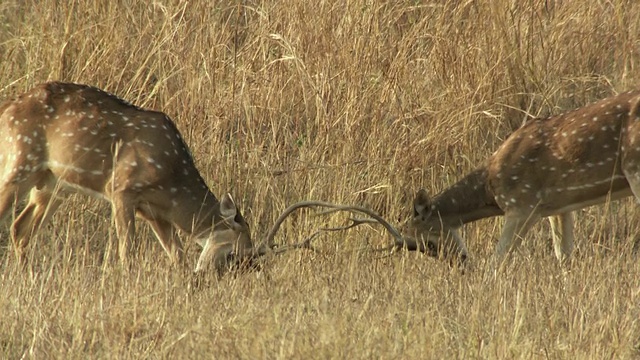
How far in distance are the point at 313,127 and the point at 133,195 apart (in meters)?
2.03

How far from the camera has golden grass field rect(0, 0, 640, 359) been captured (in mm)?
7422

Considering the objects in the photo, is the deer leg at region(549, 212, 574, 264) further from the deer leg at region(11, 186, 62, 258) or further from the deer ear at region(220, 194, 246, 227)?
the deer leg at region(11, 186, 62, 258)

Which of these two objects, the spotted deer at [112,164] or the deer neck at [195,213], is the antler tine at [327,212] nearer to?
the spotted deer at [112,164]

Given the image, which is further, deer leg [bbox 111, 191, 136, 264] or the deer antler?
deer leg [bbox 111, 191, 136, 264]

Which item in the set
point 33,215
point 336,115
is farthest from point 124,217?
point 336,115

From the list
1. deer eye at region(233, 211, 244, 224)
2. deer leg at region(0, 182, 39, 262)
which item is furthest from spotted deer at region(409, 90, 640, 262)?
deer leg at region(0, 182, 39, 262)

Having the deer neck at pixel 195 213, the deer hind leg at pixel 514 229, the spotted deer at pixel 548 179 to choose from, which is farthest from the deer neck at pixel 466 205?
the deer neck at pixel 195 213

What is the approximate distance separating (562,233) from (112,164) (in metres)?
3.28

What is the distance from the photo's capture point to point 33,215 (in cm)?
920

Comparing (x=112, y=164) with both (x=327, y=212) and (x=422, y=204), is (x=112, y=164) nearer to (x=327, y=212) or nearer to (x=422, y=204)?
(x=327, y=212)

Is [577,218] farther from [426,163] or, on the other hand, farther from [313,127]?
[313,127]

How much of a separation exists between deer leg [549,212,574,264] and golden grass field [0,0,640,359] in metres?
0.13

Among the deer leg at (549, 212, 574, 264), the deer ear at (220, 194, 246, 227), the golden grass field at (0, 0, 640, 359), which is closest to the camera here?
the golden grass field at (0, 0, 640, 359)

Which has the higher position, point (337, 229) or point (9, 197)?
point (9, 197)
